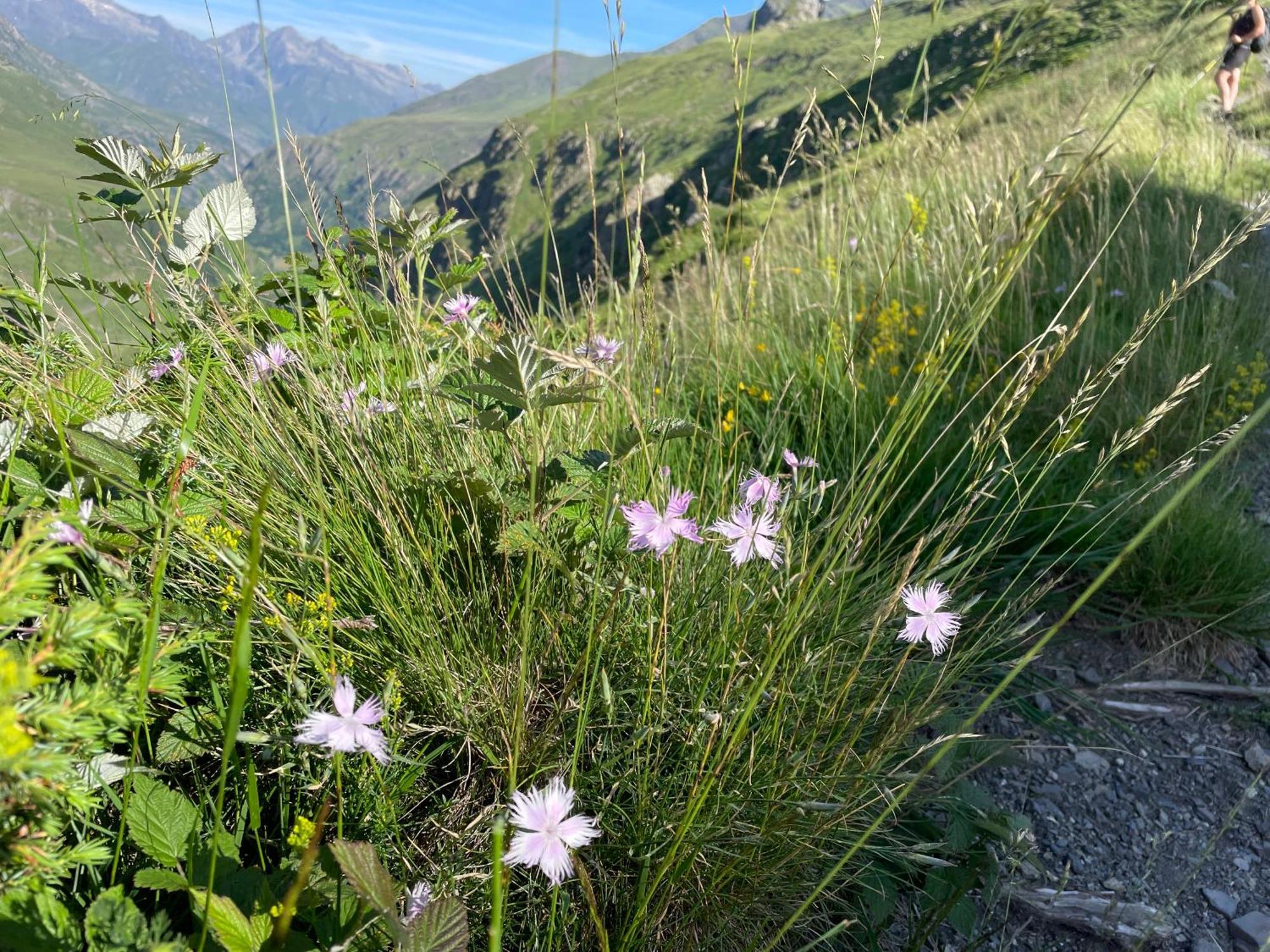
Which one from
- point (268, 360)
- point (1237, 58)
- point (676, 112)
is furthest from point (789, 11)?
point (268, 360)

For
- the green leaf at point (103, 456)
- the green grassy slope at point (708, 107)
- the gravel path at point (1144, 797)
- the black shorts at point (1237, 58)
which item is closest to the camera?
the green leaf at point (103, 456)

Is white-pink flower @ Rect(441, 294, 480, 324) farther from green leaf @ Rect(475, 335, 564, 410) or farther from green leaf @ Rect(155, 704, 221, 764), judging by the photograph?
green leaf @ Rect(155, 704, 221, 764)

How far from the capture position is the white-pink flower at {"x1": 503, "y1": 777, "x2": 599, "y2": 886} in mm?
816

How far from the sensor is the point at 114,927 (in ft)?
2.72

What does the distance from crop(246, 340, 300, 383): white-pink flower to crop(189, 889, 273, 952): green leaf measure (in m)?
0.91

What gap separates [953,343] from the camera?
118cm

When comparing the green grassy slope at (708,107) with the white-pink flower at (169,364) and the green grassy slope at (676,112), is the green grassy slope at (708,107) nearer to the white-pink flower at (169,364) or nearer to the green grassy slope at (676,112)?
the green grassy slope at (676,112)

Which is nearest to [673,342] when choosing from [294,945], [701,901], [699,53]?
[701,901]

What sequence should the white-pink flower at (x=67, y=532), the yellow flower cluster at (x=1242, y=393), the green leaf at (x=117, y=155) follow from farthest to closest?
the yellow flower cluster at (x=1242, y=393)
the green leaf at (x=117, y=155)
the white-pink flower at (x=67, y=532)

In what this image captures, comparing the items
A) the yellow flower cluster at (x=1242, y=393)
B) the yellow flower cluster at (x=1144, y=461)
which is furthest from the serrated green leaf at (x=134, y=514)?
the yellow flower cluster at (x=1242, y=393)

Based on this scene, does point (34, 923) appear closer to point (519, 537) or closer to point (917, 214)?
point (519, 537)

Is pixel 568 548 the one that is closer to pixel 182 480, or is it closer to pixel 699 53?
pixel 182 480

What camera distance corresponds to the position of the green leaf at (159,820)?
3.30 feet

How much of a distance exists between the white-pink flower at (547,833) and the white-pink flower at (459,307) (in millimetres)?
979
